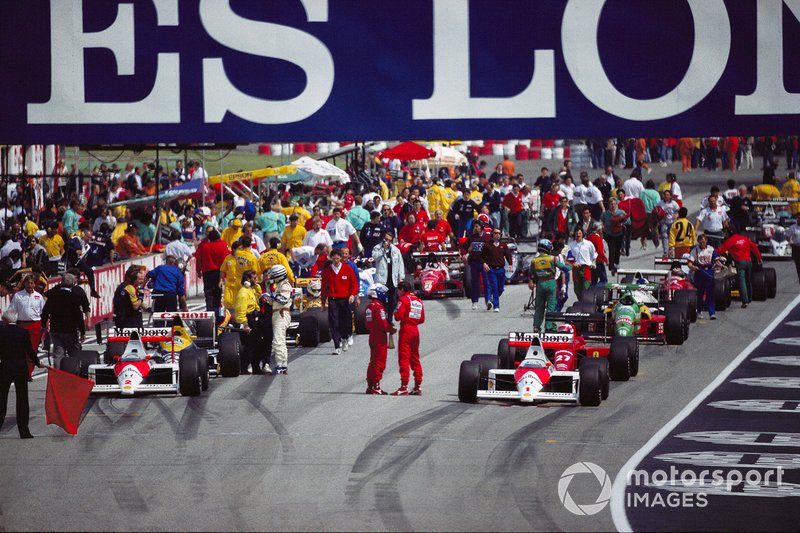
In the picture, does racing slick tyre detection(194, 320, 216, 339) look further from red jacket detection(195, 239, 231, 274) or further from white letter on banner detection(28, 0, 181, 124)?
white letter on banner detection(28, 0, 181, 124)

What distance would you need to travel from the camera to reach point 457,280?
31.2m

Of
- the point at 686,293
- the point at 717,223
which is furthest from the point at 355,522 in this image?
the point at 717,223

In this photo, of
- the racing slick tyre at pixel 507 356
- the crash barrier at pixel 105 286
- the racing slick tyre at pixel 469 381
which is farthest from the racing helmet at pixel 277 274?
the crash barrier at pixel 105 286

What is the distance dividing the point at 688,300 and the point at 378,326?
7.98 metres

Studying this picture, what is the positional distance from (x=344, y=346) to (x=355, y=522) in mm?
11602

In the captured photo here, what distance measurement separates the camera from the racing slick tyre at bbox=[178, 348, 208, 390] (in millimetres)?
19422

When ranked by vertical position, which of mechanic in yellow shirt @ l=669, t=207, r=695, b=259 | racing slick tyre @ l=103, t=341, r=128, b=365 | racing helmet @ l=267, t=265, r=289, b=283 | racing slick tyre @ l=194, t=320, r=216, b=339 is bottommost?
racing slick tyre @ l=103, t=341, r=128, b=365

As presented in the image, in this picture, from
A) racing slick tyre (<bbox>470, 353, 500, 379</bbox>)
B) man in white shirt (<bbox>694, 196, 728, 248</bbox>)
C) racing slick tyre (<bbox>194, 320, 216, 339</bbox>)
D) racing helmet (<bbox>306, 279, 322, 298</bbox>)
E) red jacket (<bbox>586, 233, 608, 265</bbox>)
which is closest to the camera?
racing slick tyre (<bbox>470, 353, 500, 379</bbox>)

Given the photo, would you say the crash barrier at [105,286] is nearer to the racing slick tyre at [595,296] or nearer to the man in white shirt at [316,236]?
the man in white shirt at [316,236]

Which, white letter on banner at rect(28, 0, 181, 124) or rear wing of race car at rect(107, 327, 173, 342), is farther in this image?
rear wing of race car at rect(107, 327, 173, 342)

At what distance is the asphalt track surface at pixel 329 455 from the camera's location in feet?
41.8

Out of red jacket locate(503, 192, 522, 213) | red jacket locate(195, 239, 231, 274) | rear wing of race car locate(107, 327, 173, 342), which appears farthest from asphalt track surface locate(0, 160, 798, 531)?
red jacket locate(503, 192, 522, 213)

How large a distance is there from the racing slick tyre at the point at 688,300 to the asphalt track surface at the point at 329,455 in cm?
218

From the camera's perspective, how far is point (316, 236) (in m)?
28.6
